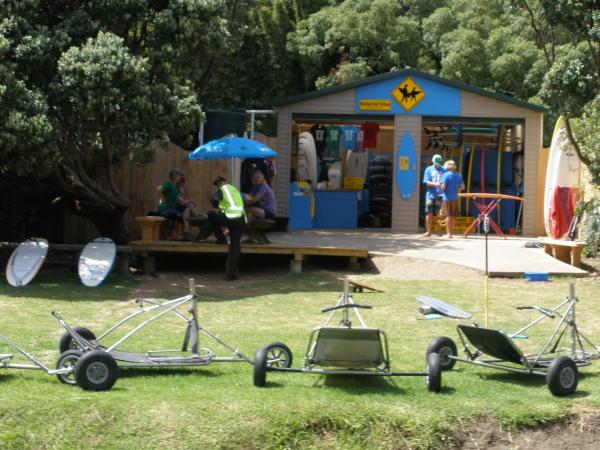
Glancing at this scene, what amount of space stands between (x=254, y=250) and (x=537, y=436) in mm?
9410

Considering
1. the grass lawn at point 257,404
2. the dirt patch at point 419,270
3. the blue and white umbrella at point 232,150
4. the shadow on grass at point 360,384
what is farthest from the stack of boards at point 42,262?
the shadow on grass at point 360,384

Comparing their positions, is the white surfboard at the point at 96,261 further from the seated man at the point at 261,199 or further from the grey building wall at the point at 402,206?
the grey building wall at the point at 402,206

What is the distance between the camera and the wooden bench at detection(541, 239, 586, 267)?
16.8 metres

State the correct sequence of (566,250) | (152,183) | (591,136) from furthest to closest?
(152,183) < (566,250) < (591,136)

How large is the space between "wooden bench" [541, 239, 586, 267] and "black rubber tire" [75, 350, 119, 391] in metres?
10.5

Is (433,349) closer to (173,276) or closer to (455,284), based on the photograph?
(455,284)

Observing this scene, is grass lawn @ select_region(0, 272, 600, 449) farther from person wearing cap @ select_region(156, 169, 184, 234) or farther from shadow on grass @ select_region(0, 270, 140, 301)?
person wearing cap @ select_region(156, 169, 184, 234)

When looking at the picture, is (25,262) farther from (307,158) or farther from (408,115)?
(408,115)

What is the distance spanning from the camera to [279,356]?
884 centimetres

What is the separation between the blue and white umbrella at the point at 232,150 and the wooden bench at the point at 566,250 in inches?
198

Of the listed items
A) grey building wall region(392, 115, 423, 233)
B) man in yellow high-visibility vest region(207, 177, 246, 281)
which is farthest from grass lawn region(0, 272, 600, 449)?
grey building wall region(392, 115, 423, 233)

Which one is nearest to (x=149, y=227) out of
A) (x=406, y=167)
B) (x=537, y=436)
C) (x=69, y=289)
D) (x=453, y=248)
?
(x=69, y=289)

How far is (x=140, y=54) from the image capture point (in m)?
15.7

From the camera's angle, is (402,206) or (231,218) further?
(402,206)
